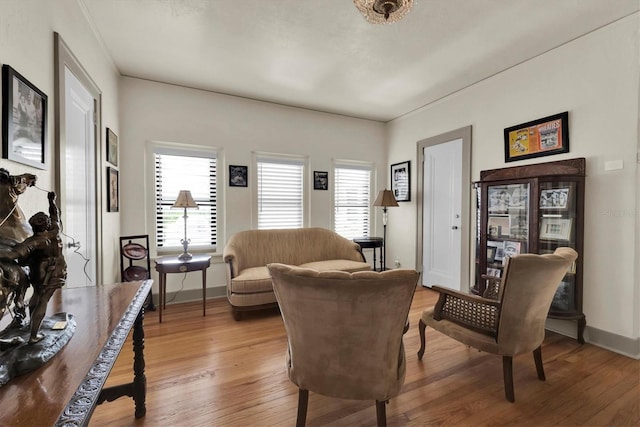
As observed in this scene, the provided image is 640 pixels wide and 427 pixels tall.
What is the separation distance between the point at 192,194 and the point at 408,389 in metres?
3.32

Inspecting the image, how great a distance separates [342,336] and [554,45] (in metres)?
3.41

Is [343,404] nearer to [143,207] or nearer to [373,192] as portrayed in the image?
[143,207]

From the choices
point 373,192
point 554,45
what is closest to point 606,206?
point 554,45

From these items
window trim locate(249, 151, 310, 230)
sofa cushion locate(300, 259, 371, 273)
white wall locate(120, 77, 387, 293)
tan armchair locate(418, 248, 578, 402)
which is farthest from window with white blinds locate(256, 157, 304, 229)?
tan armchair locate(418, 248, 578, 402)

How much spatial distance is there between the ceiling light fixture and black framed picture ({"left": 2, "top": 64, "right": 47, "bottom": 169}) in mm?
1908

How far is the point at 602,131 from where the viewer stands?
8.08ft

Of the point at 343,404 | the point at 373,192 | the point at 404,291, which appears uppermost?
the point at 373,192

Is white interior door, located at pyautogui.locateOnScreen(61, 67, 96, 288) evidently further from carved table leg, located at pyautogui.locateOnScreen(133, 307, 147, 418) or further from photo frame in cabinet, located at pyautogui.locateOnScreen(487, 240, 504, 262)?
photo frame in cabinet, located at pyautogui.locateOnScreen(487, 240, 504, 262)

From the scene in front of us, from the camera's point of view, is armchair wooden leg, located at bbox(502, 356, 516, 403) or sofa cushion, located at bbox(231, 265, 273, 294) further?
sofa cushion, located at bbox(231, 265, 273, 294)

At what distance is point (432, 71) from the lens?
322cm

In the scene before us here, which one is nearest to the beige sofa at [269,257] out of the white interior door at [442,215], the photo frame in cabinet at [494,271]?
the white interior door at [442,215]

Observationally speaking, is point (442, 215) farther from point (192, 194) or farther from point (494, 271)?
point (192, 194)

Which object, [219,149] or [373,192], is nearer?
[219,149]

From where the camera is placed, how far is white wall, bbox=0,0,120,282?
1.35 meters
